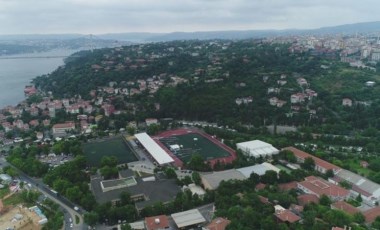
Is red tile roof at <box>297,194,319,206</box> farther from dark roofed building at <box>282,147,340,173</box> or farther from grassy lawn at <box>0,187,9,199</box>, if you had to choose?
grassy lawn at <box>0,187,9,199</box>

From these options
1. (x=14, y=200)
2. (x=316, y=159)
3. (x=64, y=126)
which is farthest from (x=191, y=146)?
(x=64, y=126)

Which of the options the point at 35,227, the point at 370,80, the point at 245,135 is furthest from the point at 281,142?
the point at 370,80

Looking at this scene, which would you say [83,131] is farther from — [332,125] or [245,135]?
[332,125]

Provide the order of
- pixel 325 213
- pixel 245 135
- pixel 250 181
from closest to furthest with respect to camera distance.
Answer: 1. pixel 325 213
2. pixel 250 181
3. pixel 245 135

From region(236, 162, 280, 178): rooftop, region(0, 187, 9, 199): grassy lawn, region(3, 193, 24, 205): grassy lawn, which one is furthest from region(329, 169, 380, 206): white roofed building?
region(0, 187, 9, 199): grassy lawn

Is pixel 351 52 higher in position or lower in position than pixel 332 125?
higher

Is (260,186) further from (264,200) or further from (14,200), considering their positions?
(14,200)

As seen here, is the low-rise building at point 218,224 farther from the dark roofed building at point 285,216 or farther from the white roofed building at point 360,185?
the white roofed building at point 360,185
